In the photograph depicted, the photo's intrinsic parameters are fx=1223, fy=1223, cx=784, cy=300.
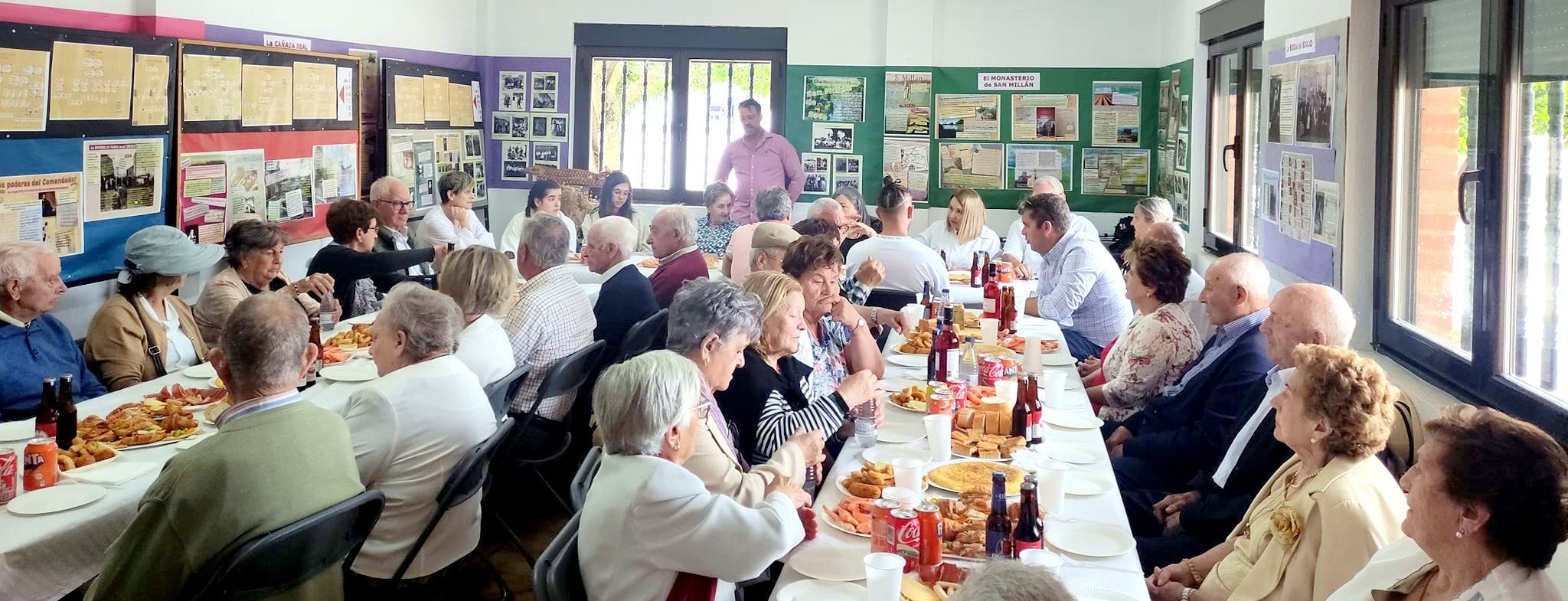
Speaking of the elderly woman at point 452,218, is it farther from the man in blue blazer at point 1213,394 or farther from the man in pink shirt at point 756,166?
the man in blue blazer at point 1213,394

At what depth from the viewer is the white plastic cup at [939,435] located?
10.6 ft

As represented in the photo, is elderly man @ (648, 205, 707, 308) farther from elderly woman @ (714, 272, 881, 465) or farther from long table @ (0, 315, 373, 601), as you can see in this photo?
long table @ (0, 315, 373, 601)

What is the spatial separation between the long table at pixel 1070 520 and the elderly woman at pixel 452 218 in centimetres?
442

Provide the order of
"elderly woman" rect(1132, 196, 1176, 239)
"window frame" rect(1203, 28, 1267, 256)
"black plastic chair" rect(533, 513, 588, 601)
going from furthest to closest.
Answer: "window frame" rect(1203, 28, 1267, 256) < "elderly woman" rect(1132, 196, 1176, 239) < "black plastic chair" rect(533, 513, 588, 601)

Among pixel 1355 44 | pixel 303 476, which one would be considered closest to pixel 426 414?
pixel 303 476

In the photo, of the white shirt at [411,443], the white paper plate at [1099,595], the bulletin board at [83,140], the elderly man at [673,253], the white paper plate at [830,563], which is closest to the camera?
the white paper plate at [1099,595]

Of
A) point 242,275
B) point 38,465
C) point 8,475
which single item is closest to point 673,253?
point 242,275

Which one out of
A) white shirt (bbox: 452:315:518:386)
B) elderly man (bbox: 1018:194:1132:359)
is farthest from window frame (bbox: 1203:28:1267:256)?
A: white shirt (bbox: 452:315:518:386)

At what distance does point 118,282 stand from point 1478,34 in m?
4.70

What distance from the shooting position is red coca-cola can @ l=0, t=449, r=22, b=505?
109 inches

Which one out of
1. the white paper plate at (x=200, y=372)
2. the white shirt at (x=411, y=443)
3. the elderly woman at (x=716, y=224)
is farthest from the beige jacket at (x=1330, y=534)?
the elderly woman at (x=716, y=224)

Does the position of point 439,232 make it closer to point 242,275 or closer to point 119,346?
point 242,275

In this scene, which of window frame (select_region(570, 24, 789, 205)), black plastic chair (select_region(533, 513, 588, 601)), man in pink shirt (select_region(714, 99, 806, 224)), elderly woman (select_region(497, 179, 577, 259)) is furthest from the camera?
window frame (select_region(570, 24, 789, 205))

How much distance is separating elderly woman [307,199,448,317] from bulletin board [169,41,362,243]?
0.93 meters
